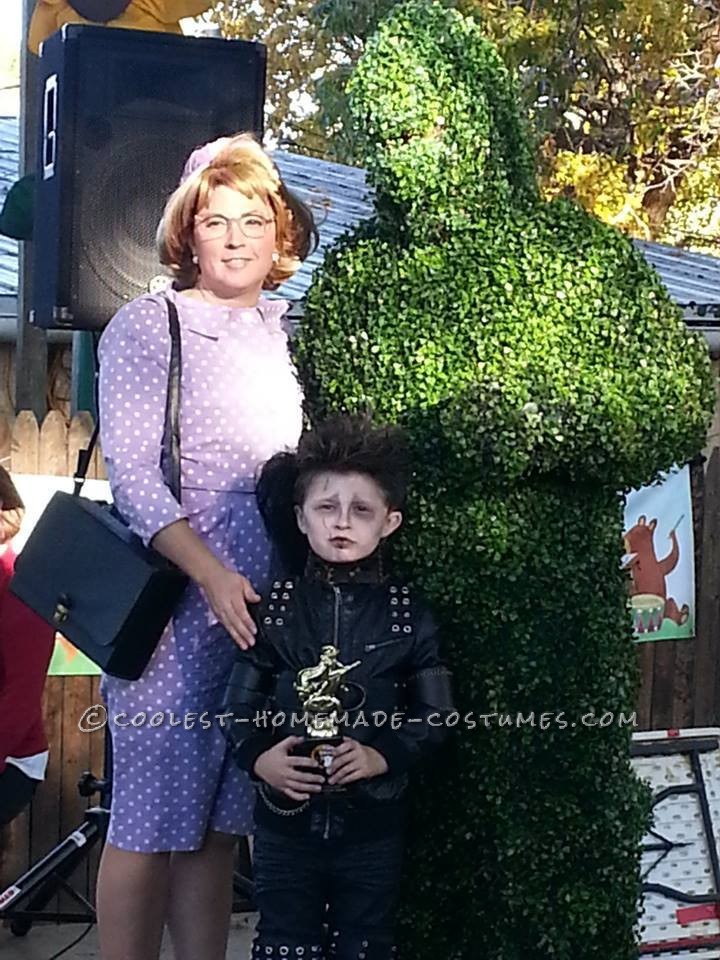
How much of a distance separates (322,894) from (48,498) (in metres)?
2.38

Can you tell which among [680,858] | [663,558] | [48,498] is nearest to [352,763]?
[680,858]

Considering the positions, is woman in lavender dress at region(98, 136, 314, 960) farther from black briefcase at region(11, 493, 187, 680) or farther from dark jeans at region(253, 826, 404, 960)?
dark jeans at region(253, 826, 404, 960)

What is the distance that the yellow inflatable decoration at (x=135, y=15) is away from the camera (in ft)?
13.8

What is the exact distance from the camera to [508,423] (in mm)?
2629

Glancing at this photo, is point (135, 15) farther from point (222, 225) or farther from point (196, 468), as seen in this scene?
point (196, 468)

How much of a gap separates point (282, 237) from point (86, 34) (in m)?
1.01

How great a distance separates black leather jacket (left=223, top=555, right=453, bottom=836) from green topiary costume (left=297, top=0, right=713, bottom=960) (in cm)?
9

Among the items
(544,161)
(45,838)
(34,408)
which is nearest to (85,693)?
(45,838)

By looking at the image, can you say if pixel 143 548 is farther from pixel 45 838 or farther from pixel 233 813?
pixel 45 838

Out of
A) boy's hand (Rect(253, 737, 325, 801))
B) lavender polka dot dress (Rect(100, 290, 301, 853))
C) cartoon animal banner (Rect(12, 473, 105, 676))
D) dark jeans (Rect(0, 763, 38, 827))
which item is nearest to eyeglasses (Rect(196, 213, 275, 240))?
lavender polka dot dress (Rect(100, 290, 301, 853))

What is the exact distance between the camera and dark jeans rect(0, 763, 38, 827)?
12.5ft

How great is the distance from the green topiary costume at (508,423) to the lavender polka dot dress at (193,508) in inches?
5.1

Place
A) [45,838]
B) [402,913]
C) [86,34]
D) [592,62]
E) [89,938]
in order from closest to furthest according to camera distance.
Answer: [402,913] < [86,34] < [89,938] < [45,838] < [592,62]

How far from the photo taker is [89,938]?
4.79 m
